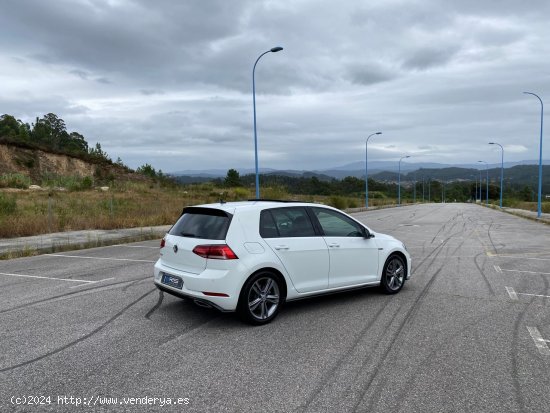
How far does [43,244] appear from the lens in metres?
14.1

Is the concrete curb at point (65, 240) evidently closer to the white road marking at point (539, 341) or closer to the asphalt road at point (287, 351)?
the asphalt road at point (287, 351)

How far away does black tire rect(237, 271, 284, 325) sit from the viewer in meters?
5.58

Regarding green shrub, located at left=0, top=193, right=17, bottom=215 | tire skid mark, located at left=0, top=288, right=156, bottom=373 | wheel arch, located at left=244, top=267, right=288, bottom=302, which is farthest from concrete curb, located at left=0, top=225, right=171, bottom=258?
wheel arch, located at left=244, top=267, right=288, bottom=302

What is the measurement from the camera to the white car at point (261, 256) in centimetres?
552

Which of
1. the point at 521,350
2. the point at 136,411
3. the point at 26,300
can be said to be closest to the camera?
the point at 136,411

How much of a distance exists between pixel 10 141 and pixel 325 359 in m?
58.3

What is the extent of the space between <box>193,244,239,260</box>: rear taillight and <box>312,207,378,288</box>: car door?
1.60 metres

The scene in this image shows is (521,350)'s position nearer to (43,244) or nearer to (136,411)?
(136,411)

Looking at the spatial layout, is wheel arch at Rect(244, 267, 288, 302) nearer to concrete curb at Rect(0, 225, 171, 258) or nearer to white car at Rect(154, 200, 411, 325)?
white car at Rect(154, 200, 411, 325)

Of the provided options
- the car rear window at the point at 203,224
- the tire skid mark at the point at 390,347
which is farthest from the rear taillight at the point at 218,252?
the tire skid mark at the point at 390,347

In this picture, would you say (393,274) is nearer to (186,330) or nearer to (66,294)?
(186,330)

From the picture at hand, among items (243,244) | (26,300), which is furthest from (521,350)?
(26,300)

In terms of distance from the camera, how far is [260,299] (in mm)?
5785

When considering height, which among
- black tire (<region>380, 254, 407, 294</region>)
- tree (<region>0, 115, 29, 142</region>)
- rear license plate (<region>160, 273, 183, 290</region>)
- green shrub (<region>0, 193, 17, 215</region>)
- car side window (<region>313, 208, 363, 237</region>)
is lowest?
black tire (<region>380, 254, 407, 294</region>)
